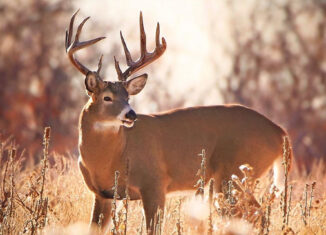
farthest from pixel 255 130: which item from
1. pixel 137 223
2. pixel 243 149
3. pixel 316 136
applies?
pixel 316 136

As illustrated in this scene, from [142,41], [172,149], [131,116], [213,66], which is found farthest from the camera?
[213,66]

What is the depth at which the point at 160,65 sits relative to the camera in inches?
908

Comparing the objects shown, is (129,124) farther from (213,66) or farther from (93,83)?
(213,66)

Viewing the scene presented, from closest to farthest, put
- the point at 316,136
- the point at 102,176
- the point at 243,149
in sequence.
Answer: the point at 102,176 < the point at 243,149 < the point at 316,136

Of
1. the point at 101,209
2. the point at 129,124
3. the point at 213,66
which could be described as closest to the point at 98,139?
the point at 129,124

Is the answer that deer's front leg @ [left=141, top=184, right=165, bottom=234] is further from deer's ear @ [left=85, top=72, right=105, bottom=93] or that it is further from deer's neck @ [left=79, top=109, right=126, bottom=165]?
deer's ear @ [left=85, top=72, right=105, bottom=93]

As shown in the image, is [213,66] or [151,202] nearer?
[151,202]

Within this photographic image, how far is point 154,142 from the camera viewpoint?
7578 millimetres

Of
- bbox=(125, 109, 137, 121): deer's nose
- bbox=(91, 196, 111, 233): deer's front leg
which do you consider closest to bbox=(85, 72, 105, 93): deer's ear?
bbox=(125, 109, 137, 121): deer's nose

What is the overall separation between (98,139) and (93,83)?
0.55 meters

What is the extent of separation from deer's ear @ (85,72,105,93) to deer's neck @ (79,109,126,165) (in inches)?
8.7

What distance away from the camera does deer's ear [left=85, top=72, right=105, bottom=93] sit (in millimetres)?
7277

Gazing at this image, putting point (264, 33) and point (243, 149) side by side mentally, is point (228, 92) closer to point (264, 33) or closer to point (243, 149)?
point (264, 33)

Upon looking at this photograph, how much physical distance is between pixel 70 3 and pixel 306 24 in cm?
719
